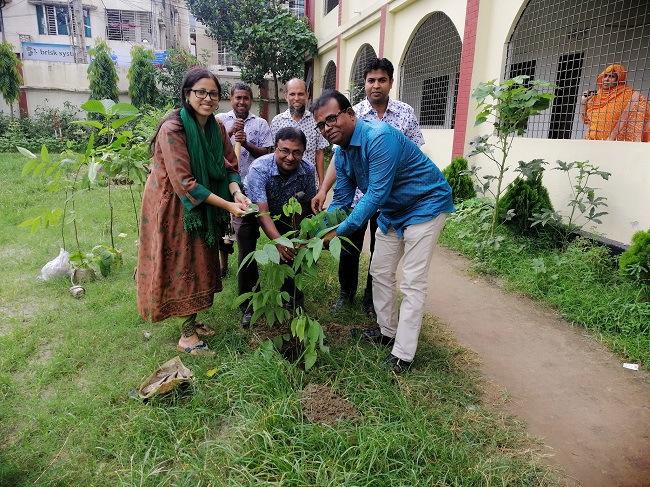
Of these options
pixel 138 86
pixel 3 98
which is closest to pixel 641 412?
pixel 138 86

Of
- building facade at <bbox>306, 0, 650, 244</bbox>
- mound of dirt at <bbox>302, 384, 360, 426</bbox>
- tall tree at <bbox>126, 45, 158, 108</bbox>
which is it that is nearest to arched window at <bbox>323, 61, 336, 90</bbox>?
building facade at <bbox>306, 0, 650, 244</bbox>

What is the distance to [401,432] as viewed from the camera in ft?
6.40

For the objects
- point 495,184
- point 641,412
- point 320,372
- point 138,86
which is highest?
point 138,86

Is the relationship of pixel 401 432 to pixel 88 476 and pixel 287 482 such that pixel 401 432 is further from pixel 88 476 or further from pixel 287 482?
pixel 88 476

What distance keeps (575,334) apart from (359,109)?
7.62 feet

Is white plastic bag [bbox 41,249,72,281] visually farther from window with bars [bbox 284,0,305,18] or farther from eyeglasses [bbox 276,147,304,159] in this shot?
window with bars [bbox 284,0,305,18]

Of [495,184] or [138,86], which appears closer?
[495,184]

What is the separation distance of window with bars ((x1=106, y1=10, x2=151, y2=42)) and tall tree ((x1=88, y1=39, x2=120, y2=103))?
41.0 ft

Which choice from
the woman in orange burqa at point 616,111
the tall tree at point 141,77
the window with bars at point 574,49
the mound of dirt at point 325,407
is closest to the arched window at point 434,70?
the window with bars at point 574,49

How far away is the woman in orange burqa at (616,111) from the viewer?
420 centimetres

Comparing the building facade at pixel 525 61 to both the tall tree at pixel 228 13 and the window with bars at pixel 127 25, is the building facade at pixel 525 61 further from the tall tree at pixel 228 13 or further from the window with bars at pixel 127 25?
the window with bars at pixel 127 25

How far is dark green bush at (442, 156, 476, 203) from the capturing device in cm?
630

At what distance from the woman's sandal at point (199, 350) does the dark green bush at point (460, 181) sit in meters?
4.54

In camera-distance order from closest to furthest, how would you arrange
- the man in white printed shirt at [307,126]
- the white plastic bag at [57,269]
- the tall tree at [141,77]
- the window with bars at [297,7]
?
the man in white printed shirt at [307,126]
the white plastic bag at [57,269]
the tall tree at [141,77]
the window with bars at [297,7]
